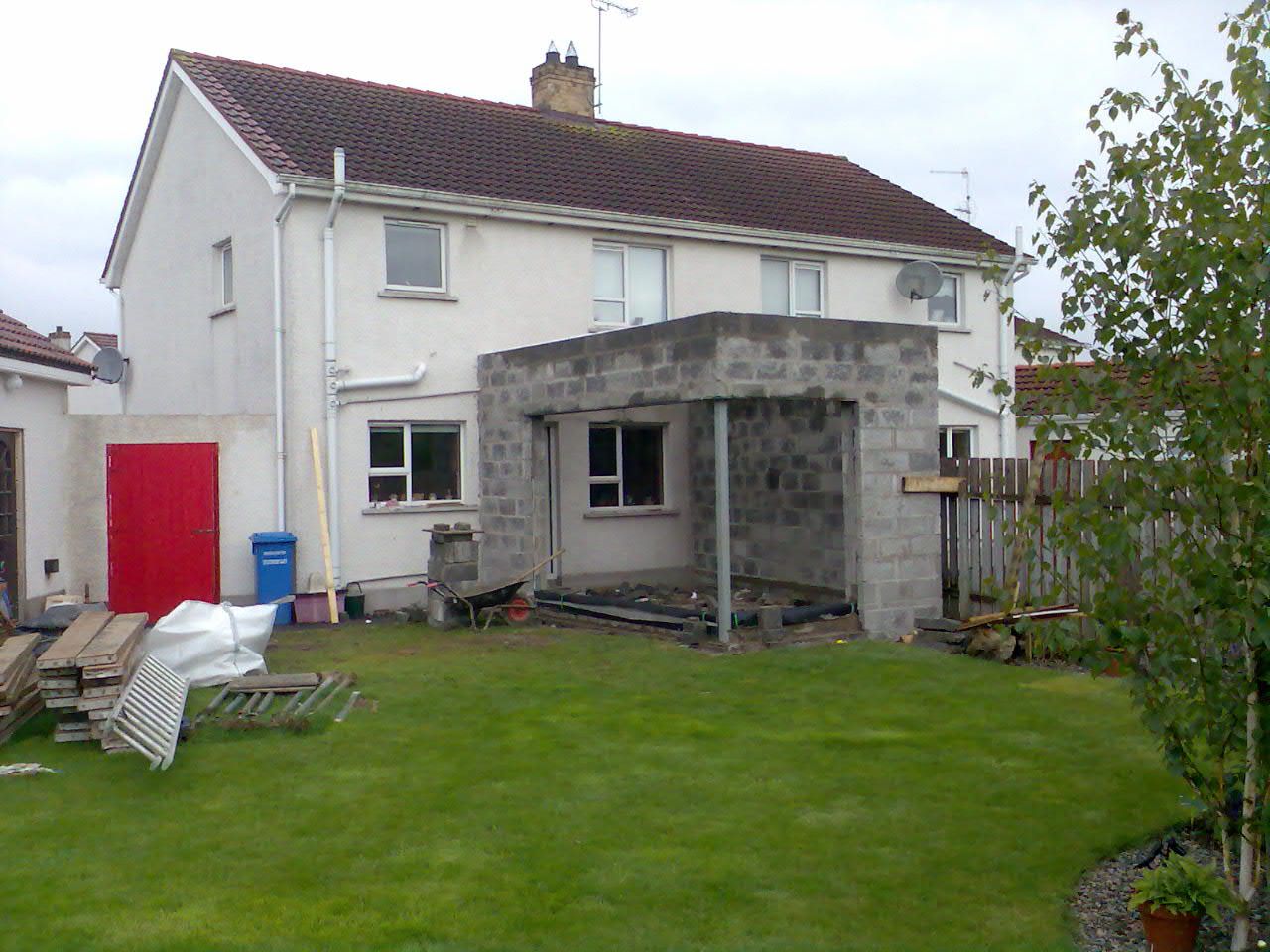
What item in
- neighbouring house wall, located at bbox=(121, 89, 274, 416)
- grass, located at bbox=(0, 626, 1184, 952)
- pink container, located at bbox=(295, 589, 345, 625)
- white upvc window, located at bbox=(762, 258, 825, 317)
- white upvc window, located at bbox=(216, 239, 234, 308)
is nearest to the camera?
grass, located at bbox=(0, 626, 1184, 952)

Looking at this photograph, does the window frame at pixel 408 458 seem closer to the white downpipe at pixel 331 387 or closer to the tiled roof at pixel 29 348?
the white downpipe at pixel 331 387

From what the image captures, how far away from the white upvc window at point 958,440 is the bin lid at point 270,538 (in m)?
11.8

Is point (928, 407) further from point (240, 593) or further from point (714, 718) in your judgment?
point (240, 593)

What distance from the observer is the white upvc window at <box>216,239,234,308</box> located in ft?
56.6

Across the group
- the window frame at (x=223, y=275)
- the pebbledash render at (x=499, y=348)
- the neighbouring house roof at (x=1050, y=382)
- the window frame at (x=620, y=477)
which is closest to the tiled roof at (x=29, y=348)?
the pebbledash render at (x=499, y=348)

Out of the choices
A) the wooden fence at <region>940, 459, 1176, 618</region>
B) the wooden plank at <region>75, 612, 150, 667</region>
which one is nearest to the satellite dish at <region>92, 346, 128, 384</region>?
the wooden plank at <region>75, 612, 150, 667</region>

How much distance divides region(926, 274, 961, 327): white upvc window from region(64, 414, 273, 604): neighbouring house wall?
12.2 m

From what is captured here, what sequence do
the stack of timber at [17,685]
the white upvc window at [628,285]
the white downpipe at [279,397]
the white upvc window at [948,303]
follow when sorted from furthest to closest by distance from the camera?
1. the white upvc window at [948,303]
2. the white upvc window at [628,285]
3. the white downpipe at [279,397]
4. the stack of timber at [17,685]

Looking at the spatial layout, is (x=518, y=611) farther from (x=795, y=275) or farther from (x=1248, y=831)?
(x=1248, y=831)

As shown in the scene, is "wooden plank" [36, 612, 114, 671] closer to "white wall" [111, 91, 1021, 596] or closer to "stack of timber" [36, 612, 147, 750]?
"stack of timber" [36, 612, 147, 750]

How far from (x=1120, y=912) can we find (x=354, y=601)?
1141 cm

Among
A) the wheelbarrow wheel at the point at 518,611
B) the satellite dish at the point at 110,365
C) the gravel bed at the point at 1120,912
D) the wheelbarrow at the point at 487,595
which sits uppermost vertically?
the satellite dish at the point at 110,365

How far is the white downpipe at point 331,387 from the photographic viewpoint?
15.2 meters

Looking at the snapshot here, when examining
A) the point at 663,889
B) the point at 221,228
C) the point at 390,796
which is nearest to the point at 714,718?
the point at 390,796
